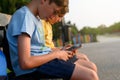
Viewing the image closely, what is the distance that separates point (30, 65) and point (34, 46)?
223 mm

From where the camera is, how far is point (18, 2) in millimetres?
20797

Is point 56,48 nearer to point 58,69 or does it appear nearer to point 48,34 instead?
point 48,34

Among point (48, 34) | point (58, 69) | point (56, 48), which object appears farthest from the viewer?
point (48, 34)

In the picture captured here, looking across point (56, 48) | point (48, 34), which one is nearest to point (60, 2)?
point (56, 48)

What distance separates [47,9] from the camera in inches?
125

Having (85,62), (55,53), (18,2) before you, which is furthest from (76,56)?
(18,2)

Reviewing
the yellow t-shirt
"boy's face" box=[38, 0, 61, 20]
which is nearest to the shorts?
"boy's face" box=[38, 0, 61, 20]

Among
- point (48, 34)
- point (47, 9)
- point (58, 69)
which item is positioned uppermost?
point (47, 9)

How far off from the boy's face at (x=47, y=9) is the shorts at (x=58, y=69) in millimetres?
341

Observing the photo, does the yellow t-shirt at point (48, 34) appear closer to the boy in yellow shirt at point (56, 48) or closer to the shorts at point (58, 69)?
the boy in yellow shirt at point (56, 48)

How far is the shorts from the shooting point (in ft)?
10.3

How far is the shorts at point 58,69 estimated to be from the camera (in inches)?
123

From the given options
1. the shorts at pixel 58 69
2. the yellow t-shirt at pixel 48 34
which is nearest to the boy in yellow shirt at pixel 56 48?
the yellow t-shirt at pixel 48 34

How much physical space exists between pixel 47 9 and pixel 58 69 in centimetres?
43
